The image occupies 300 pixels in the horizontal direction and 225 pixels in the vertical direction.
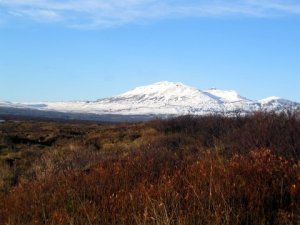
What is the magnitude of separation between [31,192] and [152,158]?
2.14m

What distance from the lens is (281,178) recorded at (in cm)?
605

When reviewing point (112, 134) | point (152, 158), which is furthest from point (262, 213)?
point (112, 134)

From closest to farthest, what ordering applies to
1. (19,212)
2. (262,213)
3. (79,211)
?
(262,213), (79,211), (19,212)

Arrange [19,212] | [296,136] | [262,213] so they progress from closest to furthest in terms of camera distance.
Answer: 1. [262,213]
2. [19,212]
3. [296,136]

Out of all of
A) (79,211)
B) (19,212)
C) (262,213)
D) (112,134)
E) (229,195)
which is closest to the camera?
(262,213)

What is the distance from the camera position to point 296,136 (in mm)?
9844

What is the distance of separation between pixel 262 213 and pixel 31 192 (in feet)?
13.1

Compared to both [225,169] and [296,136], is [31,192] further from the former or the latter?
[296,136]

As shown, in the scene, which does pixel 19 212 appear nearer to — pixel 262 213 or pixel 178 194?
pixel 178 194

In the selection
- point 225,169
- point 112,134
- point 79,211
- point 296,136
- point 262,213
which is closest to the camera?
point 262,213

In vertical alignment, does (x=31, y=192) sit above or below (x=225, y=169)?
below

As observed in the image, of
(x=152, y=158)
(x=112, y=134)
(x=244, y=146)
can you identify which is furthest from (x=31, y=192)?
(x=112, y=134)

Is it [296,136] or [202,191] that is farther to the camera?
[296,136]

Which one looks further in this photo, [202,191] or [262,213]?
[202,191]
